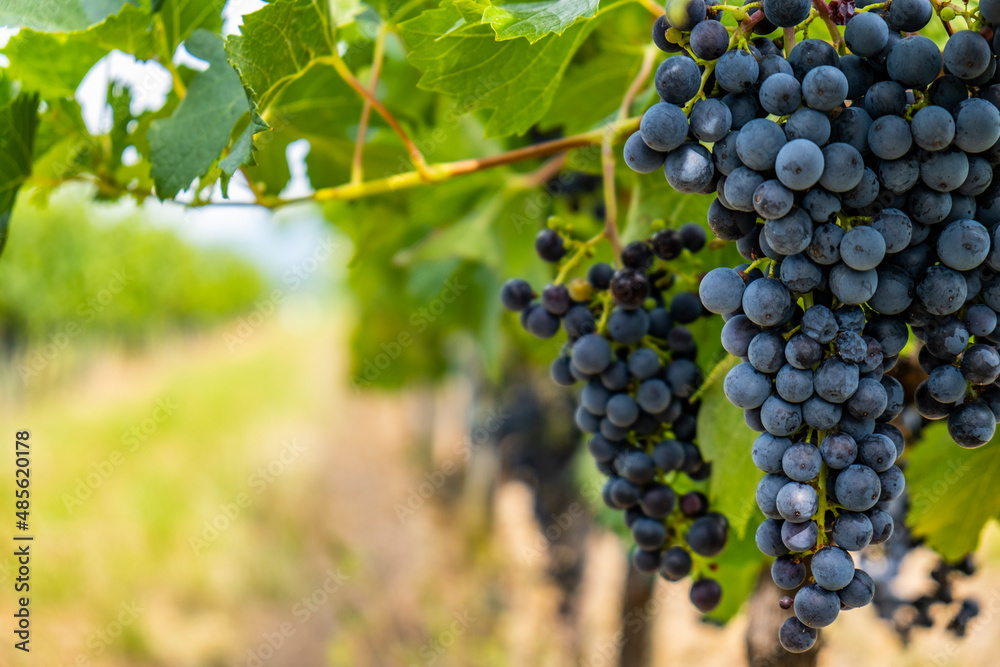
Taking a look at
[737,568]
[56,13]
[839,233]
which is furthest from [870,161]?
[56,13]

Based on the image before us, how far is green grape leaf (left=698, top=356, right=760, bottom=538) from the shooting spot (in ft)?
2.41

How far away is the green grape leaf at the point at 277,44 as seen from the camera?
28.6 inches

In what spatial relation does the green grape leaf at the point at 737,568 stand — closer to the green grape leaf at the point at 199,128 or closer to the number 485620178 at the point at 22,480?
the green grape leaf at the point at 199,128

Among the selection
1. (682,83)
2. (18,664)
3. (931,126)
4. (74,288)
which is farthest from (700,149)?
(74,288)

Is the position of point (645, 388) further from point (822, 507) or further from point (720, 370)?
point (822, 507)

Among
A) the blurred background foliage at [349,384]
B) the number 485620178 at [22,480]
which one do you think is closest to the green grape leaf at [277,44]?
the blurred background foliage at [349,384]

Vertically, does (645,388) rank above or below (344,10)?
below

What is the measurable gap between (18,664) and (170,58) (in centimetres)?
415

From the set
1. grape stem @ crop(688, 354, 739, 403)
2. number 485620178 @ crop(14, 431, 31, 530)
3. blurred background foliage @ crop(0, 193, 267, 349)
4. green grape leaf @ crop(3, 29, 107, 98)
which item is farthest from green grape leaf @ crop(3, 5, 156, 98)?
blurred background foliage @ crop(0, 193, 267, 349)

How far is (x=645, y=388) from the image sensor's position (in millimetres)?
755

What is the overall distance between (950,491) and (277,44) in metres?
1.03

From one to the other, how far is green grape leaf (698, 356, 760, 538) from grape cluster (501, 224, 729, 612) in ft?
0.07

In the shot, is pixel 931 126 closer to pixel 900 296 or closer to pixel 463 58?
pixel 900 296

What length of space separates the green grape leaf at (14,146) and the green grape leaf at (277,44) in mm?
325
